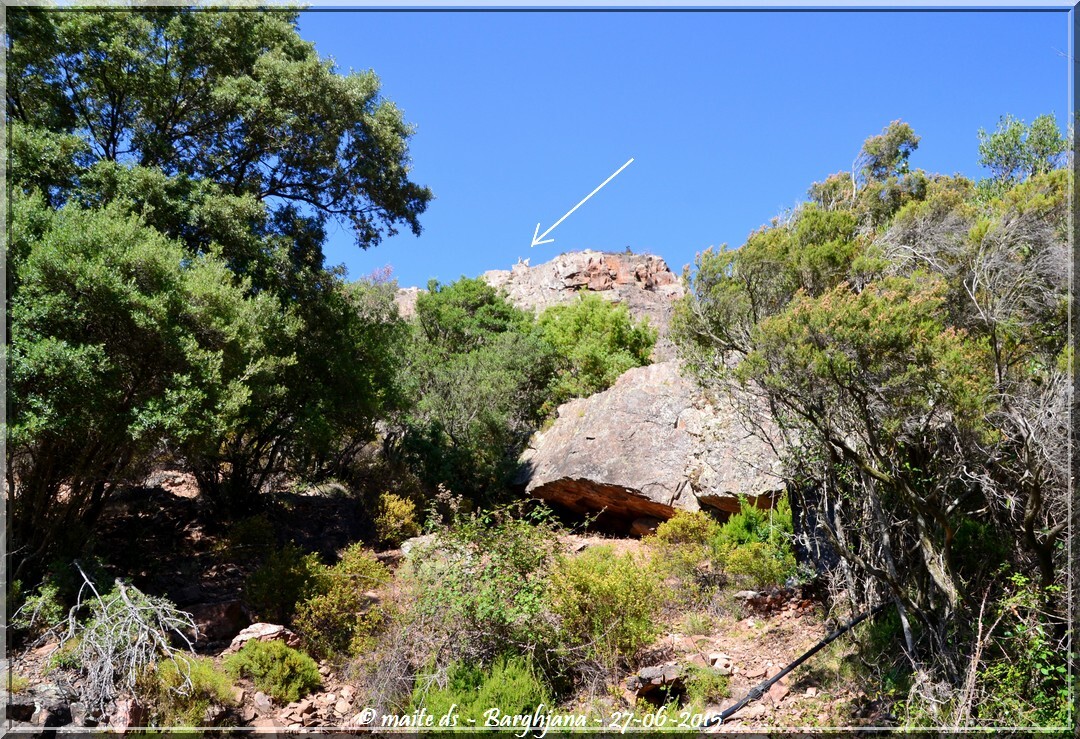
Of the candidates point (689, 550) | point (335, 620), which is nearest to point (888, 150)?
point (689, 550)

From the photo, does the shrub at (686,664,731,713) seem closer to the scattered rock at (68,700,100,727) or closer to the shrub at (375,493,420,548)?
the scattered rock at (68,700,100,727)

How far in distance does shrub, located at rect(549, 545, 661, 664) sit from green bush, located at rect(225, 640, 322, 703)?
286 centimetres

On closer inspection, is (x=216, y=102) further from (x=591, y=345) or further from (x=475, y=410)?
(x=591, y=345)

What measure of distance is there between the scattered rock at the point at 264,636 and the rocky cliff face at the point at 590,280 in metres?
23.4

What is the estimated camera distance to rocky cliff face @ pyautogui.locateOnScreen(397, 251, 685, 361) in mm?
32116

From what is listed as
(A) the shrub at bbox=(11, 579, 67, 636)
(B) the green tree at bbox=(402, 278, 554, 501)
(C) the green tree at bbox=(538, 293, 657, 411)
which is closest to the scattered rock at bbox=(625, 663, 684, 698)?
(A) the shrub at bbox=(11, 579, 67, 636)

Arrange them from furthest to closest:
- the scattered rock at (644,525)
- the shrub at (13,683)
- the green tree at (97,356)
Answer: the scattered rock at (644,525) → the green tree at (97,356) → the shrub at (13,683)

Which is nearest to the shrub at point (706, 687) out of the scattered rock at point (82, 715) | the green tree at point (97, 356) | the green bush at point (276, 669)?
the green bush at point (276, 669)

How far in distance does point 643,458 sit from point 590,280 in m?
21.4

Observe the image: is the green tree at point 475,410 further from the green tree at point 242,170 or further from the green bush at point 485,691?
the green bush at point 485,691

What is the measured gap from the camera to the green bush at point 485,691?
22.1 ft

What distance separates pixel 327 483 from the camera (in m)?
15.5

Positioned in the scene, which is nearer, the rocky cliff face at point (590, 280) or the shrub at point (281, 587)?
the shrub at point (281, 587)

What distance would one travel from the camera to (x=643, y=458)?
1285 cm
